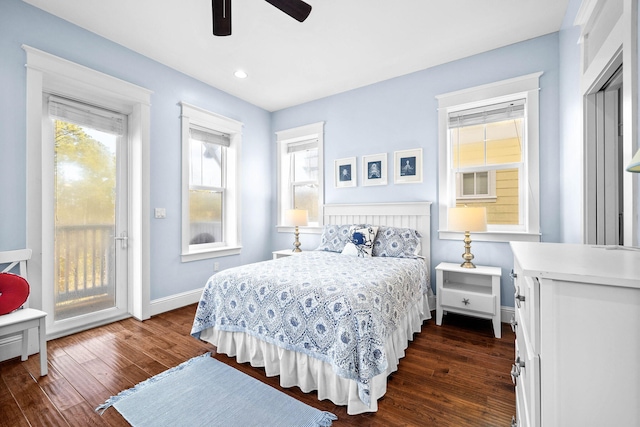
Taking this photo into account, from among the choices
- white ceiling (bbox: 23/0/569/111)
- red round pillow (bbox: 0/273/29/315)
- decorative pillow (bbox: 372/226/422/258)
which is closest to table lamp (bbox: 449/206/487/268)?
decorative pillow (bbox: 372/226/422/258)

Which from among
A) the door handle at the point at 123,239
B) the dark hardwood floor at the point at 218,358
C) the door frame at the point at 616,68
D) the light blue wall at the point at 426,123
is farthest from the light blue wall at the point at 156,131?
the door frame at the point at 616,68

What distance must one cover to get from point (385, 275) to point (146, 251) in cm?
253

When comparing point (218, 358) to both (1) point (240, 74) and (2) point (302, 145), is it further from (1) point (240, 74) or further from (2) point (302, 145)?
(2) point (302, 145)

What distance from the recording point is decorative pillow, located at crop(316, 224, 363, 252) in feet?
11.1

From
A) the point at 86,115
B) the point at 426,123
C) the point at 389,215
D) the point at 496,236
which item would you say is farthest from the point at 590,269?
the point at 86,115

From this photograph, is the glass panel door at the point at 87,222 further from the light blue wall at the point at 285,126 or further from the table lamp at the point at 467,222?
the table lamp at the point at 467,222

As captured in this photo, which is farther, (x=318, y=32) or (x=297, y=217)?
(x=297, y=217)

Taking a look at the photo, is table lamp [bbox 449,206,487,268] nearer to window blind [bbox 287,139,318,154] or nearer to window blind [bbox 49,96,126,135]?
window blind [bbox 287,139,318,154]

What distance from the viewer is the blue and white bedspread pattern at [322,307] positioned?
5.32 feet

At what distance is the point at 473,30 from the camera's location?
2.70m

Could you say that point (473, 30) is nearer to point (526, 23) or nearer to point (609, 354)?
point (526, 23)

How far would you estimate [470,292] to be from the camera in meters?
2.74

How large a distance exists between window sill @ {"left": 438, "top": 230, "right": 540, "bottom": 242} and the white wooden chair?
142 inches

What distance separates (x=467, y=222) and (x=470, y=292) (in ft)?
2.21
